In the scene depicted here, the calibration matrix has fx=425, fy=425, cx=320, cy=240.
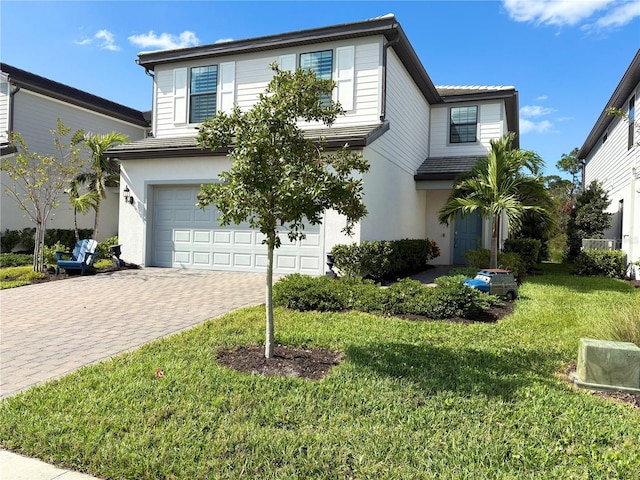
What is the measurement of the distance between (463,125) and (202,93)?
30.6ft

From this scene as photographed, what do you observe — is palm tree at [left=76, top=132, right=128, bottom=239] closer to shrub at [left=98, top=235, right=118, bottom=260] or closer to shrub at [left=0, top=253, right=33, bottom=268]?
shrub at [left=98, top=235, right=118, bottom=260]

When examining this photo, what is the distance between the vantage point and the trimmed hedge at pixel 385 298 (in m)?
6.64

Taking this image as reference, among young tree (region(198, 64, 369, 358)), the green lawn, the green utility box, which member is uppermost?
young tree (region(198, 64, 369, 358))

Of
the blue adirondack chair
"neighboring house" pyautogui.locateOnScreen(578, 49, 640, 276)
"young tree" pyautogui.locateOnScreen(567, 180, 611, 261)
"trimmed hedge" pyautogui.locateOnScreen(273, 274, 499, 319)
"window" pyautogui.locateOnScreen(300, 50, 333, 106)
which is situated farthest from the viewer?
"young tree" pyautogui.locateOnScreen(567, 180, 611, 261)

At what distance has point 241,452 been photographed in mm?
2732

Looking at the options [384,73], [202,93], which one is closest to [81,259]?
[202,93]

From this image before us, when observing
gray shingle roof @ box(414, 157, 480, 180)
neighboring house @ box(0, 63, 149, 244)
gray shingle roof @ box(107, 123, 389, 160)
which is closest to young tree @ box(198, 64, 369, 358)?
gray shingle roof @ box(107, 123, 389, 160)

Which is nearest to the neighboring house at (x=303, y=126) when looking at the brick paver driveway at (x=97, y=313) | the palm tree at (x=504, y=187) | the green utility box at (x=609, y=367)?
the brick paver driveway at (x=97, y=313)

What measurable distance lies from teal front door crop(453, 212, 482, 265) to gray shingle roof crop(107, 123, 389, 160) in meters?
6.10

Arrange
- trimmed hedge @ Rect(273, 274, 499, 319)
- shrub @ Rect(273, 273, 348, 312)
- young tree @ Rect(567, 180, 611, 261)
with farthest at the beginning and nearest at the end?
young tree @ Rect(567, 180, 611, 261) < shrub @ Rect(273, 273, 348, 312) < trimmed hedge @ Rect(273, 274, 499, 319)

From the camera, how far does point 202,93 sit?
1310 centimetres

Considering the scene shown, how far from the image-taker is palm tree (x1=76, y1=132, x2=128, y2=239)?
47.8 ft

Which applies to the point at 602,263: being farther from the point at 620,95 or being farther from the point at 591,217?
the point at 620,95

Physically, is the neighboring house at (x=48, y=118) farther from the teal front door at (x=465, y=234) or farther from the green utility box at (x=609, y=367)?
the green utility box at (x=609, y=367)
